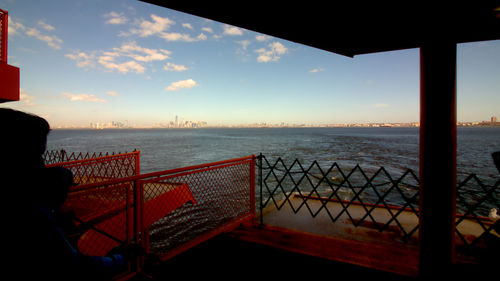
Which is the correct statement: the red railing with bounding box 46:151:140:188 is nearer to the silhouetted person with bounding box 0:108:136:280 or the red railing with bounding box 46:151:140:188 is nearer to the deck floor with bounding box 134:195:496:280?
the deck floor with bounding box 134:195:496:280

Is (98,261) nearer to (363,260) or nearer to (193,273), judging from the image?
(193,273)

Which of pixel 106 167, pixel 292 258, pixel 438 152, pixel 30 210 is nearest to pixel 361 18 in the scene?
pixel 438 152

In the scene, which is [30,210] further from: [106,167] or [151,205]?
[106,167]

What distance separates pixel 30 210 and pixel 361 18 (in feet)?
9.50

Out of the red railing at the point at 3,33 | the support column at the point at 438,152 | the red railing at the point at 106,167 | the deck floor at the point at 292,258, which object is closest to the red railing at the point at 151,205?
the red railing at the point at 106,167

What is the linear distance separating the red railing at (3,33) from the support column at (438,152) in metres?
9.32

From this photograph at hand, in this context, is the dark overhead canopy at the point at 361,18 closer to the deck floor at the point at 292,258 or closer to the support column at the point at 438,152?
the support column at the point at 438,152

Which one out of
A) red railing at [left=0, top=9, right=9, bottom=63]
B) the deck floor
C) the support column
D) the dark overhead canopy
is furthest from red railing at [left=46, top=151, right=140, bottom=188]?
the support column

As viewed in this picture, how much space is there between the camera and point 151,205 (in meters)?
5.84

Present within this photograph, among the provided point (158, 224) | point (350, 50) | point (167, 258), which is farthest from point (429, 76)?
point (158, 224)

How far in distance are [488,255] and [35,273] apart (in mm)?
2981

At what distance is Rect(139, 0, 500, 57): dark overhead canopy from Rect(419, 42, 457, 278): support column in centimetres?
23

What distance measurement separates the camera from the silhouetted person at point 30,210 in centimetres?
88

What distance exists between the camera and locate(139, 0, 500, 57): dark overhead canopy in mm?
1925
